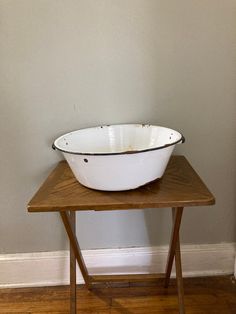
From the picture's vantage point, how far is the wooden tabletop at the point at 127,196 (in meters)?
0.76

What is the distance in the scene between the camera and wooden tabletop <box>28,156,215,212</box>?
76cm

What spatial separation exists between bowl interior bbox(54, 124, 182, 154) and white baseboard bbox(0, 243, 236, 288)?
0.45m

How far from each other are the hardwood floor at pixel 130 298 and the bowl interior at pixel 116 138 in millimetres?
592

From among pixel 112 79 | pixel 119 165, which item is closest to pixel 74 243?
pixel 119 165

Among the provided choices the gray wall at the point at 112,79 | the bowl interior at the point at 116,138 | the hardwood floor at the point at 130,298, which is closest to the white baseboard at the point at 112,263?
the hardwood floor at the point at 130,298

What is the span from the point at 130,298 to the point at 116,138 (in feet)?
2.07

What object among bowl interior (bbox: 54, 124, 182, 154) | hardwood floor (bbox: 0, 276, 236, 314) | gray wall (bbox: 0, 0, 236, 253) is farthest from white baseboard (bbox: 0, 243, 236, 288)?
bowl interior (bbox: 54, 124, 182, 154)

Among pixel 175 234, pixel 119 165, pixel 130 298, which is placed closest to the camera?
pixel 119 165

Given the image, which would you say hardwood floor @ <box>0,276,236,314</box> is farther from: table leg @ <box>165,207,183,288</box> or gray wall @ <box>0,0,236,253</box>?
gray wall @ <box>0,0,236,253</box>

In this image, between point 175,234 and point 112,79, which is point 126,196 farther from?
point 112,79

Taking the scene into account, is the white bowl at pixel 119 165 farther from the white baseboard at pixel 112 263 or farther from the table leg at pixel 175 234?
the white baseboard at pixel 112 263

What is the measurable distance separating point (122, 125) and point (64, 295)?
2.37 ft

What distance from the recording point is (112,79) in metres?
1.05

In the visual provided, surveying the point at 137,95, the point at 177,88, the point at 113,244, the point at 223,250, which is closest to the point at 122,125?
the point at 137,95
